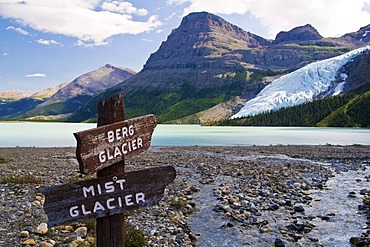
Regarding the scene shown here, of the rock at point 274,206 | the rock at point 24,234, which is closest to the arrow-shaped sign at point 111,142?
the rock at point 24,234

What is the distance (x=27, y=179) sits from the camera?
64.5 ft

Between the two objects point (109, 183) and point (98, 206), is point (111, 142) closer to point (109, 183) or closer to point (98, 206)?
point (109, 183)

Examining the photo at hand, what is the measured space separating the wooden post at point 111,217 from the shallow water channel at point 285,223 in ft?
22.6

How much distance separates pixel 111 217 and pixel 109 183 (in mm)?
565

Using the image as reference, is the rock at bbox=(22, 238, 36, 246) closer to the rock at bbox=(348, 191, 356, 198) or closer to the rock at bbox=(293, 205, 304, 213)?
the rock at bbox=(293, 205, 304, 213)

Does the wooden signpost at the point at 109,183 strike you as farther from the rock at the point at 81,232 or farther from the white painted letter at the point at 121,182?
the rock at the point at 81,232

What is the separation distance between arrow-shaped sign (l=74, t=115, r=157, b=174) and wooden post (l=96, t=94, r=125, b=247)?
6.2 inches

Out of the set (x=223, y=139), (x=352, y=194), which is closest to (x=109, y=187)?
(x=352, y=194)

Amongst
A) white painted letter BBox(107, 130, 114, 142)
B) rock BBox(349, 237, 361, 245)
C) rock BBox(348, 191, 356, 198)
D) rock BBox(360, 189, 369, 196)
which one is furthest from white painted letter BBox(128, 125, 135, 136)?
rock BBox(360, 189, 369, 196)

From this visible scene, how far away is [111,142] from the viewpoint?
5.36 metres

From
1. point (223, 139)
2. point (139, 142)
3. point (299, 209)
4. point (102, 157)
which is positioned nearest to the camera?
point (102, 157)

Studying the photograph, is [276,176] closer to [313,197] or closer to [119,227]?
[313,197]

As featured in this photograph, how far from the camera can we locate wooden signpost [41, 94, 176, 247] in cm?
507

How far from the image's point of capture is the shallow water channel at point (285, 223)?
12.1 meters
